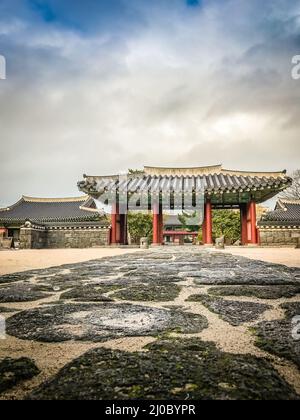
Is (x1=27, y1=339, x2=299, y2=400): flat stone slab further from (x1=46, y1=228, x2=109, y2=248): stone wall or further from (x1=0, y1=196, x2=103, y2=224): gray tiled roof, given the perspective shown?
(x1=0, y1=196, x2=103, y2=224): gray tiled roof

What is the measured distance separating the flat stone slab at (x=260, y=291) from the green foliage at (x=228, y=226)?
1173 inches

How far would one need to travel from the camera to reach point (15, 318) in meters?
1.75

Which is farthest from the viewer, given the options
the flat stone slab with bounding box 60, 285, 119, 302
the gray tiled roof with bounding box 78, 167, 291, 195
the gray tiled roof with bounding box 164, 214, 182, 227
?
the gray tiled roof with bounding box 164, 214, 182, 227

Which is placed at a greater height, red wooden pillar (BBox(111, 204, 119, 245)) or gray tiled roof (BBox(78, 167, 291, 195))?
gray tiled roof (BBox(78, 167, 291, 195))

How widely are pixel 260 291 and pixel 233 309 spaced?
0.66m

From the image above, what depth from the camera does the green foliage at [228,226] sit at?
31672 millimetres

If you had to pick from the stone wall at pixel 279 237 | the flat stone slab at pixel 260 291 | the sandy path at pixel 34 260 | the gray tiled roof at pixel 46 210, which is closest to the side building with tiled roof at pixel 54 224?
the gray tiled roof at pixel 46 210

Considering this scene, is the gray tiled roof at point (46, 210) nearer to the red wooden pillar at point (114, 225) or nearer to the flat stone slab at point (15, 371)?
the red wooden pillar at point (114, 225)

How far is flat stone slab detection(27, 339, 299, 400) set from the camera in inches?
34.1

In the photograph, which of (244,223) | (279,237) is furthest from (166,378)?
(244,223)

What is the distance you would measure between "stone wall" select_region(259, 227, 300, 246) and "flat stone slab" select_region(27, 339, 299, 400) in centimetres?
1595

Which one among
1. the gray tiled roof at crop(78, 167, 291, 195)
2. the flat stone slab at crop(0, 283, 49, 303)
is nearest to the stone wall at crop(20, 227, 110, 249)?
the gray tiled roof at crop(78, 167, 291, 195)

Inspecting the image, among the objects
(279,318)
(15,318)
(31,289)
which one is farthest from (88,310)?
(279,318)
